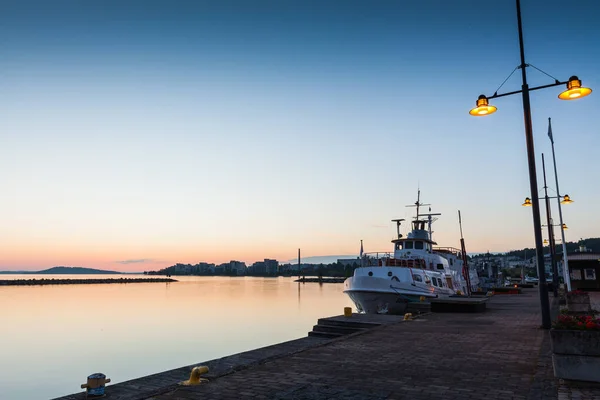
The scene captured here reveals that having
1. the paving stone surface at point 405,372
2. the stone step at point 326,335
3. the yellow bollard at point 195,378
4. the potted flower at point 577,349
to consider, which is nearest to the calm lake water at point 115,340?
the stone step at point 326,335

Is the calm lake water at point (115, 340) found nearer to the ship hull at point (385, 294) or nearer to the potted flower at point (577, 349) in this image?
the ship hull at point (385, 294)

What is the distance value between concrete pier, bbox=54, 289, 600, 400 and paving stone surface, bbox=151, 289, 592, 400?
1 centimetres

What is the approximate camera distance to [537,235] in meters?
13.4

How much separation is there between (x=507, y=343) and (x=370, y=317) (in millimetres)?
8333

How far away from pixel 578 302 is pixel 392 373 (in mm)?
14379

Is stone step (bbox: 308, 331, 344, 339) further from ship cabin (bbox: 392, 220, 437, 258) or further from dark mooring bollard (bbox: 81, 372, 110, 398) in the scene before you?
ship cabin (bbox: 392, 220, 437, 258)

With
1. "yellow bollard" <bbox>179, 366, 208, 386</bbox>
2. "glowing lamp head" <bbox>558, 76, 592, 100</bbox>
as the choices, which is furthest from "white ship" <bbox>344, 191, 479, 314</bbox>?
"yellow bollard" <bbox>179, 366, 208, 386</bbox>

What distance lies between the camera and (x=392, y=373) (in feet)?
26.5

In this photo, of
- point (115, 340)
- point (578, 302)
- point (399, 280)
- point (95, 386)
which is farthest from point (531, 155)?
point (115, 340)

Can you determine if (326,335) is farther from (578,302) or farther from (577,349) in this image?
(577,349)

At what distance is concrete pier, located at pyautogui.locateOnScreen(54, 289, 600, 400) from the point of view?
22.0ft

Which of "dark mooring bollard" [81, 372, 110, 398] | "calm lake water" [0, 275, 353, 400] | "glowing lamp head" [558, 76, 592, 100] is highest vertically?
"glowing lamp head" [558, 76, 592, 100]

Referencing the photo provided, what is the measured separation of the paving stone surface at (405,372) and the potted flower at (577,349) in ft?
1.26

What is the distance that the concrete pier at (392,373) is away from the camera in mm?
6695
